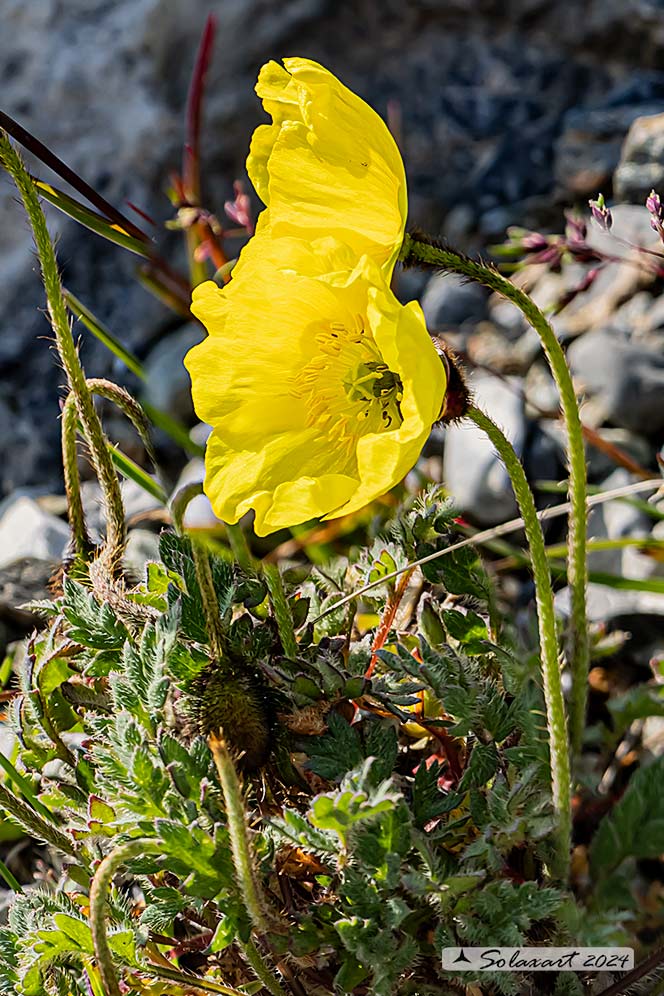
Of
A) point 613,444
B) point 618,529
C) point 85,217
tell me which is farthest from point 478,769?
point 613,444

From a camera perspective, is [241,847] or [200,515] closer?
[241,847]

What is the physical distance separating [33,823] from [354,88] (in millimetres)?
2755

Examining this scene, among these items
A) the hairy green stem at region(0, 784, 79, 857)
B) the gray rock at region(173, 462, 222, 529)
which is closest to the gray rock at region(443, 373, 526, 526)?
the gray rock at region(173, 462, 222, 529)

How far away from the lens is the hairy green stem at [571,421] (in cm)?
119

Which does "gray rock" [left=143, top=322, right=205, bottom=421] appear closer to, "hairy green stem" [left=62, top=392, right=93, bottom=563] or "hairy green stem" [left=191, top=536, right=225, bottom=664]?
"hairy green stem" [left=62, top=392, right=93, bottom=563]

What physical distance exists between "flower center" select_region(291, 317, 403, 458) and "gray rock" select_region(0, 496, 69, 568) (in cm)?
109

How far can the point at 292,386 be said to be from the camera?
1.38 meters

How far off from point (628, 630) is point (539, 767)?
957mm

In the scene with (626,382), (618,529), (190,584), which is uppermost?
(190,584)

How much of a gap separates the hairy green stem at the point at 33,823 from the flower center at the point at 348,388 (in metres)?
0.61

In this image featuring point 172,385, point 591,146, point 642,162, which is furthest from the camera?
point 591,146

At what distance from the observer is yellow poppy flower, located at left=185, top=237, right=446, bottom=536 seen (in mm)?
1249

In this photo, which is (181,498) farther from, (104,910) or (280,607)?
(104,910)

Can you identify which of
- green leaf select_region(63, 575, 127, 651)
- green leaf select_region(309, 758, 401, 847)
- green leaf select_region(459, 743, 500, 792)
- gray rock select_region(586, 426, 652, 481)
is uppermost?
green leaf select_region(63, 575, 127, 651)
